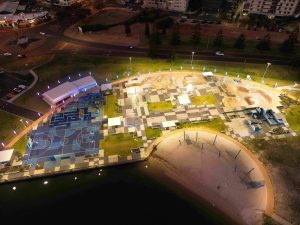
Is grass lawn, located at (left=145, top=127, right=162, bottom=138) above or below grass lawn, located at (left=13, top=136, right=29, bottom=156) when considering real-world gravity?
above

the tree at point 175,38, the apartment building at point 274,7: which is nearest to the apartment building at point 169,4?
the apartment building at point 274,7

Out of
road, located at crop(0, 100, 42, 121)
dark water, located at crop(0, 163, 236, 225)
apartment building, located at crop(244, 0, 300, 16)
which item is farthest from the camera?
apartment building, located at crop(244, 0, 300, 16)

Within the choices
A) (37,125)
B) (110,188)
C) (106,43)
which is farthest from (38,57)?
(110,188)

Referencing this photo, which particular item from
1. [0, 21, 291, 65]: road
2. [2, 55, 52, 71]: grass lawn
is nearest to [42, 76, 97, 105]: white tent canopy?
[0, 21, 291, 65]: road

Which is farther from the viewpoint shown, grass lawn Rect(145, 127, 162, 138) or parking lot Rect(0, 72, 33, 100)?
parking lot Rect(0, 72, 33, 100)

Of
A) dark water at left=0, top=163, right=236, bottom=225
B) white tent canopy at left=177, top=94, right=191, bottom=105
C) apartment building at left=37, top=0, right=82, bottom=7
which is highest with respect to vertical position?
apartment building at left=37, top=0, right=82, bottom=7

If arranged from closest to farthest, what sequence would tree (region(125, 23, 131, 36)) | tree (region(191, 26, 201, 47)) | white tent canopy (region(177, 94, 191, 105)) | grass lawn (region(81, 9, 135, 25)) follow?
white tent canopy (region(177, 94, 191, 105)) < tree (region(191, 26, 201, 47)) < tree (region(125, 23, 131, 36)) < grass lawn (region(81, 9, 135, 25))

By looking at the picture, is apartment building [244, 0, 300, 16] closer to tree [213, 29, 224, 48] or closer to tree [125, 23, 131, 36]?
tree [213, 29, 224, 48]

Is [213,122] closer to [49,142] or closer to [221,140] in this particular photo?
[221,140]
